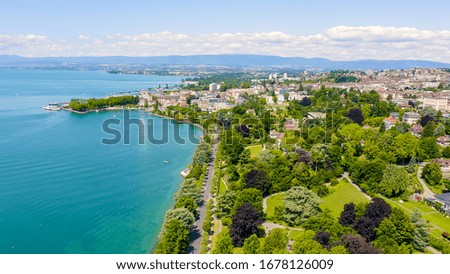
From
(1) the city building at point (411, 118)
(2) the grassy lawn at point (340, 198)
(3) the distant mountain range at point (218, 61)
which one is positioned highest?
(3) the distant mountain range at point (218, 61)

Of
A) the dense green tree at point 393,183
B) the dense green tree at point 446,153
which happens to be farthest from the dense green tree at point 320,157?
the dense green tree at point 446,153

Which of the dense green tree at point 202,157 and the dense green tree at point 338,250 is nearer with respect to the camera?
the dense green tree at point 338,250

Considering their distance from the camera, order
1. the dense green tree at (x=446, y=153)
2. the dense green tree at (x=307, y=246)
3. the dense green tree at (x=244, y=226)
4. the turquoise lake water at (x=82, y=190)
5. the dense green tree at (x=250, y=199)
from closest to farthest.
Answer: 1. the dense green tree at (x=307, y=246)
2. the dense green tree at (x=244, y=226)
3. the turquoise lake water at (x=82, y=190)
4. the dense green tree at (x=250, y=199)
5. the dense green tree at (x=446, y=153)

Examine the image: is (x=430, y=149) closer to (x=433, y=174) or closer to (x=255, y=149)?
(x=433, y=174)

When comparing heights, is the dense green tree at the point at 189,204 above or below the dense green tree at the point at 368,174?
below

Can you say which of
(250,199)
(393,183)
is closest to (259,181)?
(250,199)

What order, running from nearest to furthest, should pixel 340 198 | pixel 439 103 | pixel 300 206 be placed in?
pixel 300 206, pixel 340 198, pixel 439 103

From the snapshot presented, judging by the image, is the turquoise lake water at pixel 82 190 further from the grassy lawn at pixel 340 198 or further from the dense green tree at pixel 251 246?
the grassy lawn at pixel 340 198

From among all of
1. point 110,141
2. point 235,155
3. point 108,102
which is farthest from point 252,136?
point 108,102
